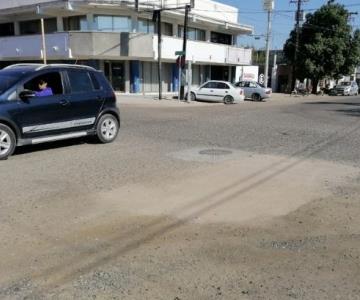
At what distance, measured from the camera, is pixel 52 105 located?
33.3 feet

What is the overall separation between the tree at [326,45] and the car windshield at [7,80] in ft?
160

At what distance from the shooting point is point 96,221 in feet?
19.1

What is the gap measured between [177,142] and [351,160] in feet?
14.0

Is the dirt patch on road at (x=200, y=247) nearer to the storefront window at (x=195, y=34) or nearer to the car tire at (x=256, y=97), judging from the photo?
the car tire at (x=256, y=97)

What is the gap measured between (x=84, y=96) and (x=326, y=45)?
49.6m

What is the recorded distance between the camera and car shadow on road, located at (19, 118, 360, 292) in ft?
14.4

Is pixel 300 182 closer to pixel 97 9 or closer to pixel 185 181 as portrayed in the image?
pixel 185 181

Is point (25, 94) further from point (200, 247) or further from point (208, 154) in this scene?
point (200, 247)

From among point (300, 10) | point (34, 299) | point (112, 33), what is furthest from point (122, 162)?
point (300, 10)

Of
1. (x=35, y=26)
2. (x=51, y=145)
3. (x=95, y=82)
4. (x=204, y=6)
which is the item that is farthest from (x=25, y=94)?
(x=204, y=6)

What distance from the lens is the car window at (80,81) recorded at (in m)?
10.7

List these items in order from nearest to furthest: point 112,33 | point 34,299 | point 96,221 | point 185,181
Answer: point 34,299 < point 96,221 < point 185,181 < point 112,33

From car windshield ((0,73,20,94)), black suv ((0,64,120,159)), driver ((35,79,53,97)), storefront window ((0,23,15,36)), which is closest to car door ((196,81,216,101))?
storefront window ((0,23,15,36))

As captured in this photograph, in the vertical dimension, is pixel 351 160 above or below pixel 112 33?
below
